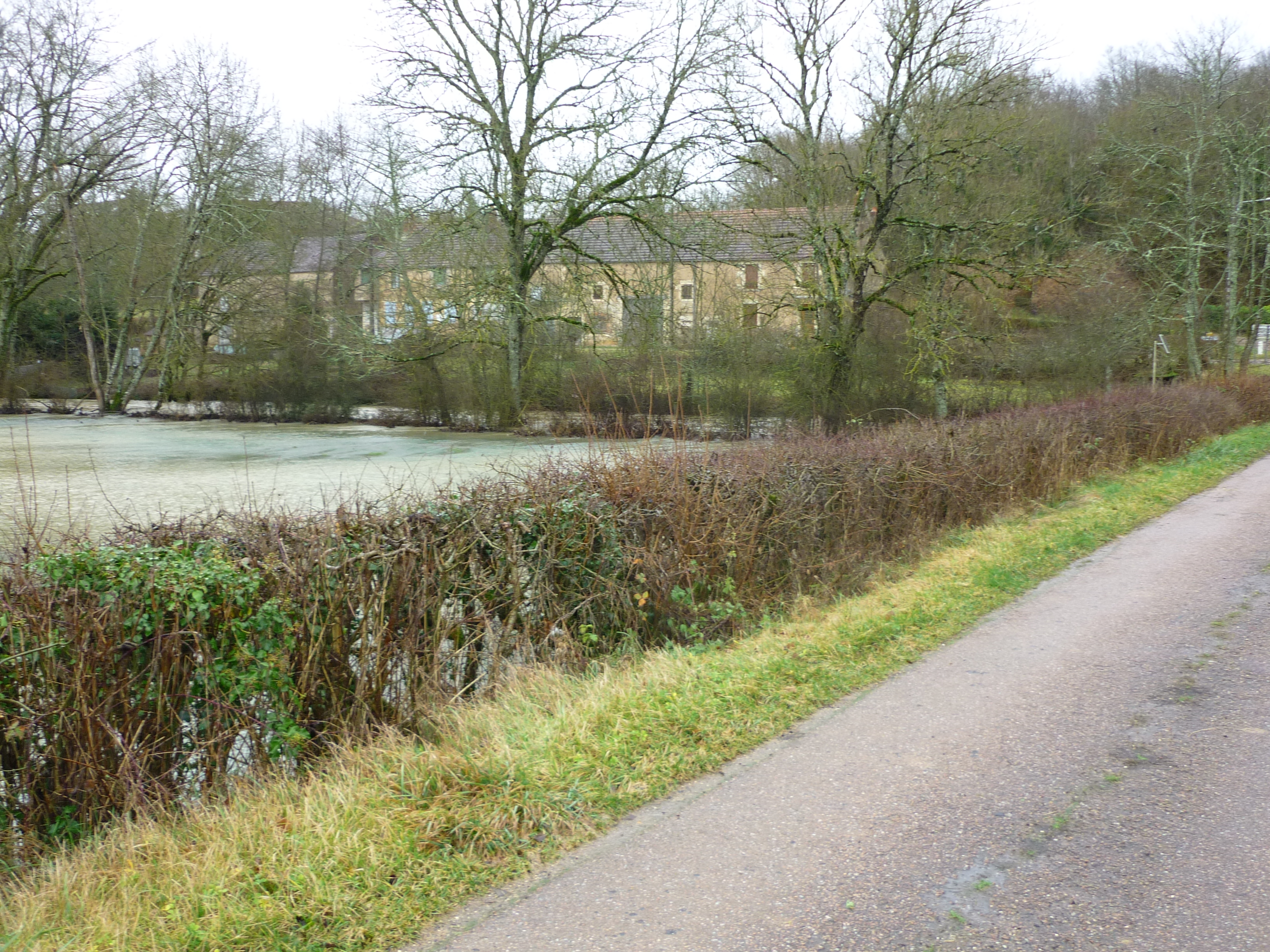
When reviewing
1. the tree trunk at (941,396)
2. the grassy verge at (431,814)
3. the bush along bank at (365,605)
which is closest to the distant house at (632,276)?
the tree trunk at (941,396)

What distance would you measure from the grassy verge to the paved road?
0.63 ft

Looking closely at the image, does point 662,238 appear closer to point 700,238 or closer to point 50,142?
point 700,238

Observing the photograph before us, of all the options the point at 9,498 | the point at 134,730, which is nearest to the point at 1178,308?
the point at 9,498

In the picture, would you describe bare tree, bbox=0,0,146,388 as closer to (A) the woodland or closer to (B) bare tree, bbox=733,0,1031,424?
(A) the woodland

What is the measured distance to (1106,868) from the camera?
3.38 m

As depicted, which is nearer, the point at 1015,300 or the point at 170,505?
the point at 170,505

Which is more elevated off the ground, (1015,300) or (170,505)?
(1015,300)

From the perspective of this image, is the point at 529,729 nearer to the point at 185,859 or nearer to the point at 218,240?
the point at 185,859

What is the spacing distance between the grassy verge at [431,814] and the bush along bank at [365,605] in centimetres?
30

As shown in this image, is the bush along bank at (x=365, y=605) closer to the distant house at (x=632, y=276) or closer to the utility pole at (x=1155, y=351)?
the distant house at (x=632, y=276)

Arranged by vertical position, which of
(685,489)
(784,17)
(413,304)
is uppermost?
(784,17)

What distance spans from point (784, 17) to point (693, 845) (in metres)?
20.3

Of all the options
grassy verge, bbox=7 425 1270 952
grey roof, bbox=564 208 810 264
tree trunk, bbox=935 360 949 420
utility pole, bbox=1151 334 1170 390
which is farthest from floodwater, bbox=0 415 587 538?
utility pole, bbox=1151 334 1170 390

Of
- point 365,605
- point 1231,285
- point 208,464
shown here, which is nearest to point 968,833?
point 365,605
